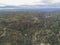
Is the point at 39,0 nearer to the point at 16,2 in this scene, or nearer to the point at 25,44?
the point at 16,2

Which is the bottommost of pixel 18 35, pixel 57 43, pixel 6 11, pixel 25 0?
pixel 57 43

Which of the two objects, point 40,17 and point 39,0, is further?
point 40,17

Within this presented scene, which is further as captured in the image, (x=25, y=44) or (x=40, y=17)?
(x=40, y=17)

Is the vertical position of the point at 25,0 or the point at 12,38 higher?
the point at 25,0

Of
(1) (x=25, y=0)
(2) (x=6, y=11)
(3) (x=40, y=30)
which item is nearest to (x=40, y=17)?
(3) (x=40, y=30)

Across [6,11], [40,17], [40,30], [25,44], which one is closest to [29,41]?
[25,44]

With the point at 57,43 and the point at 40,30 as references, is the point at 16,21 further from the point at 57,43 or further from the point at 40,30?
the point at 57,43
